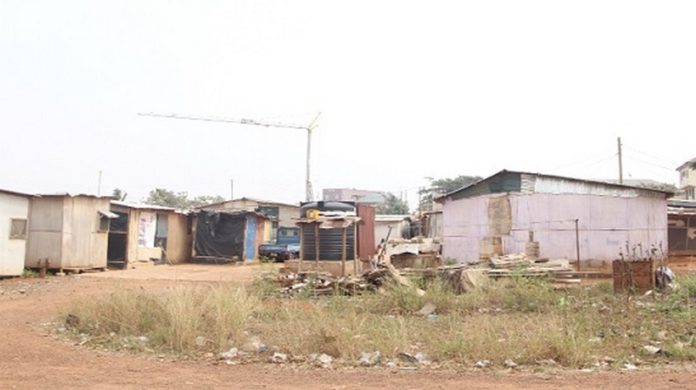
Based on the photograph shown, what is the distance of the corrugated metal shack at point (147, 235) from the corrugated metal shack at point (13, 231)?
4.29 meters

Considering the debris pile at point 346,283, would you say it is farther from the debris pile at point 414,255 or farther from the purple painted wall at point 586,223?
the purple painted wall at point 586,223

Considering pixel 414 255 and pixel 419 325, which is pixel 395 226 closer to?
pixel 414 255

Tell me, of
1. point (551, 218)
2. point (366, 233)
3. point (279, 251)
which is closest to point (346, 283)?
point (366, 233)

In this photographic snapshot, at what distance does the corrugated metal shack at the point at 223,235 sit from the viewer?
28281 millimetres

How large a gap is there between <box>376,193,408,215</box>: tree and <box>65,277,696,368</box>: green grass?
51.8m

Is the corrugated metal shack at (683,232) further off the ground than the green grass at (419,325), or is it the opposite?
the corrugated metal shack at (683,232)

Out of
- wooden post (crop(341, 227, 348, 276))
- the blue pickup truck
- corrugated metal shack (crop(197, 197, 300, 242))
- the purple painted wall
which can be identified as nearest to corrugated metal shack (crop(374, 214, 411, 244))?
corrugated metal shack (crop(197, 197, 300, 242))

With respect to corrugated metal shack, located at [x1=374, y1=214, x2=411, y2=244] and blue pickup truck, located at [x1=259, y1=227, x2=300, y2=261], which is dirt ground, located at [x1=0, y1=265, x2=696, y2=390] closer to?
blue pickup truck, located at [x1=259, y1=227, x2=300, y2=261]

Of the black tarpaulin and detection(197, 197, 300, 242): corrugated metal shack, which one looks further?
detection(197, 197, 300, 242): corrugated metal shack

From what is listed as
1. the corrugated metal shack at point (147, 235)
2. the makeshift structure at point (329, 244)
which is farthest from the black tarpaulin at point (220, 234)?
the makeshift structure at point (329, 244)

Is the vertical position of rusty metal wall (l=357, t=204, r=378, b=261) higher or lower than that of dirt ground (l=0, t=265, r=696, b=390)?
higher

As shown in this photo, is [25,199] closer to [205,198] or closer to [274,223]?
[274,223]

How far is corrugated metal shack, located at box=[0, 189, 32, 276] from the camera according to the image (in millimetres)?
17109

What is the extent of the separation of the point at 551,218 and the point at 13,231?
51.5 feet
